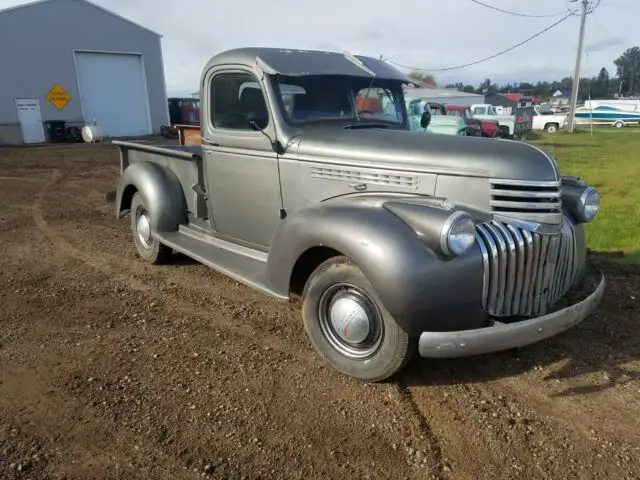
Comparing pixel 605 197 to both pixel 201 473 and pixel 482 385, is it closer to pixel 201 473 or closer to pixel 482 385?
pixel 482 385

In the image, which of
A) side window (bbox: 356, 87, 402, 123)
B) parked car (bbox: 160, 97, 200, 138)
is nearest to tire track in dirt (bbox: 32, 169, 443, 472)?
side window (bbox: 356, 87, 402, 123)

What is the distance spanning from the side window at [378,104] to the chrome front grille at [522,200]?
1.52 meters

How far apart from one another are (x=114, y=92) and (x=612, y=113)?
43737 millimetres

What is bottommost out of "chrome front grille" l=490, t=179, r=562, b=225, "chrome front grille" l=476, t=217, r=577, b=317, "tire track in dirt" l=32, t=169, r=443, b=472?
"tire track in dirt" l=32, t=169, r=443, b=472

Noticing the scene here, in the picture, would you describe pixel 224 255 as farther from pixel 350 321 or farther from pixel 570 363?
pixel 570 363

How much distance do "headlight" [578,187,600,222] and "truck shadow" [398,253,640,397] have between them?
91 centimetres

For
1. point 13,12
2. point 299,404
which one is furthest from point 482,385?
point 13,12

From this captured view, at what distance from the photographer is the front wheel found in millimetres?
2934

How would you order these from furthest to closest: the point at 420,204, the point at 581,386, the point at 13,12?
the point at 13,12 < the point at 581,386 < the point at 420,204

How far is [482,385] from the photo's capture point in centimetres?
315

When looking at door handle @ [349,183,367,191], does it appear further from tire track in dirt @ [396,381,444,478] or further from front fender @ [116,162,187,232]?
front fender @ [116,162,187,232]

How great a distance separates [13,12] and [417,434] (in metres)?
23.7

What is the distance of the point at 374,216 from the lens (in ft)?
9.53

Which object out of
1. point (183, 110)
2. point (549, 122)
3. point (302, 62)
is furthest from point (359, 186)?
point (549, 122)
